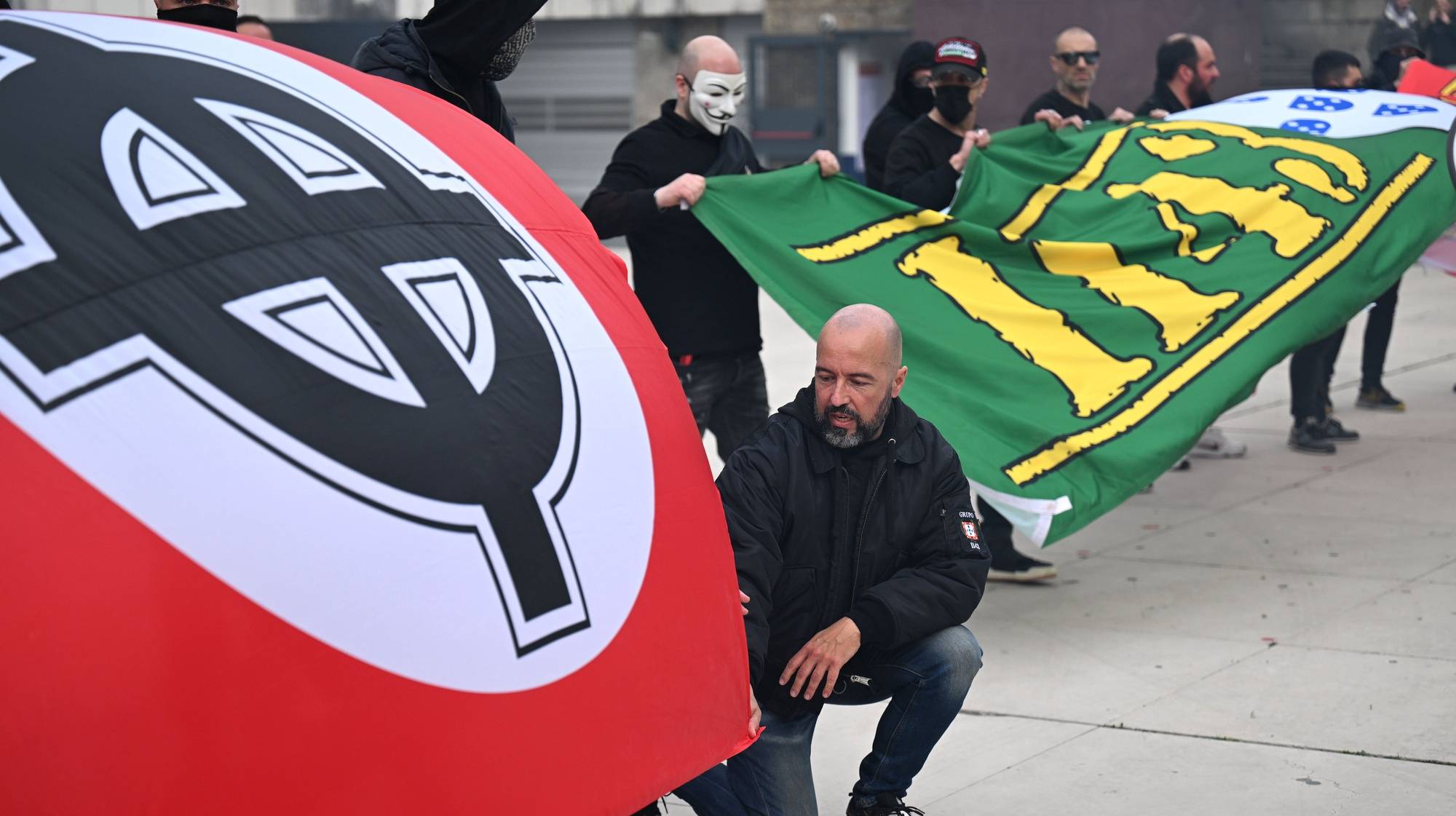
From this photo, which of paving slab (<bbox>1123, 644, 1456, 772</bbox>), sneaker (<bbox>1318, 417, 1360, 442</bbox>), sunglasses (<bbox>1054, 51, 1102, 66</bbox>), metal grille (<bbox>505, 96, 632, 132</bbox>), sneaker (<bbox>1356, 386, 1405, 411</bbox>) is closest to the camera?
paving slab (<bbox>1123, 644, 1456, 772</bbox>)

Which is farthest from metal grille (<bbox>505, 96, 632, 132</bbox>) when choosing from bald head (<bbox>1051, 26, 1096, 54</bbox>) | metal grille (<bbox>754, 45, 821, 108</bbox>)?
bald head (<bbox>1051, 26, 1096, 54</bbox>)

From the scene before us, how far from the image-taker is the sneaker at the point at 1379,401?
9.44m

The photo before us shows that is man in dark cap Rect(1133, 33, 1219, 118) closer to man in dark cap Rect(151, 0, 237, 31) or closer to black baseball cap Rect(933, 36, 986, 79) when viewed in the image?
black baseball cap Rect(933, 36, 986, 79)

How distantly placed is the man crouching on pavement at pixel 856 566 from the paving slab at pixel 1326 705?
132 centimetres

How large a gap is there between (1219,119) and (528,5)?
443 centimetres

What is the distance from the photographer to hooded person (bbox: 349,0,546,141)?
3939mm

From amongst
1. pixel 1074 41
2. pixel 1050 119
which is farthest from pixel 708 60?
pixel 1074 41

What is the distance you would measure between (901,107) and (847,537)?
366 centimetres

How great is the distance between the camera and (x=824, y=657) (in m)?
3.39

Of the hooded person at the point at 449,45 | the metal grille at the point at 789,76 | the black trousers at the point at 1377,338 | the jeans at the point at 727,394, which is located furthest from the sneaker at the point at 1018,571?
the metal grille at the point at 789,76

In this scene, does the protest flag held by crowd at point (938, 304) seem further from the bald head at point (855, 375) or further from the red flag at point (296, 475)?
the red flag at point (296, 475)

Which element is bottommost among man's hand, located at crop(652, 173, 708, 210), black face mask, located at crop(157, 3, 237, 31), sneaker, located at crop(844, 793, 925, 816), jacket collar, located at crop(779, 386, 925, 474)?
sneaker, located at crop(844, 793, 925, 816)

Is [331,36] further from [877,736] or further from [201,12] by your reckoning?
[877,736]

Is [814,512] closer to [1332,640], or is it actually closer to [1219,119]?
[1332,640]
